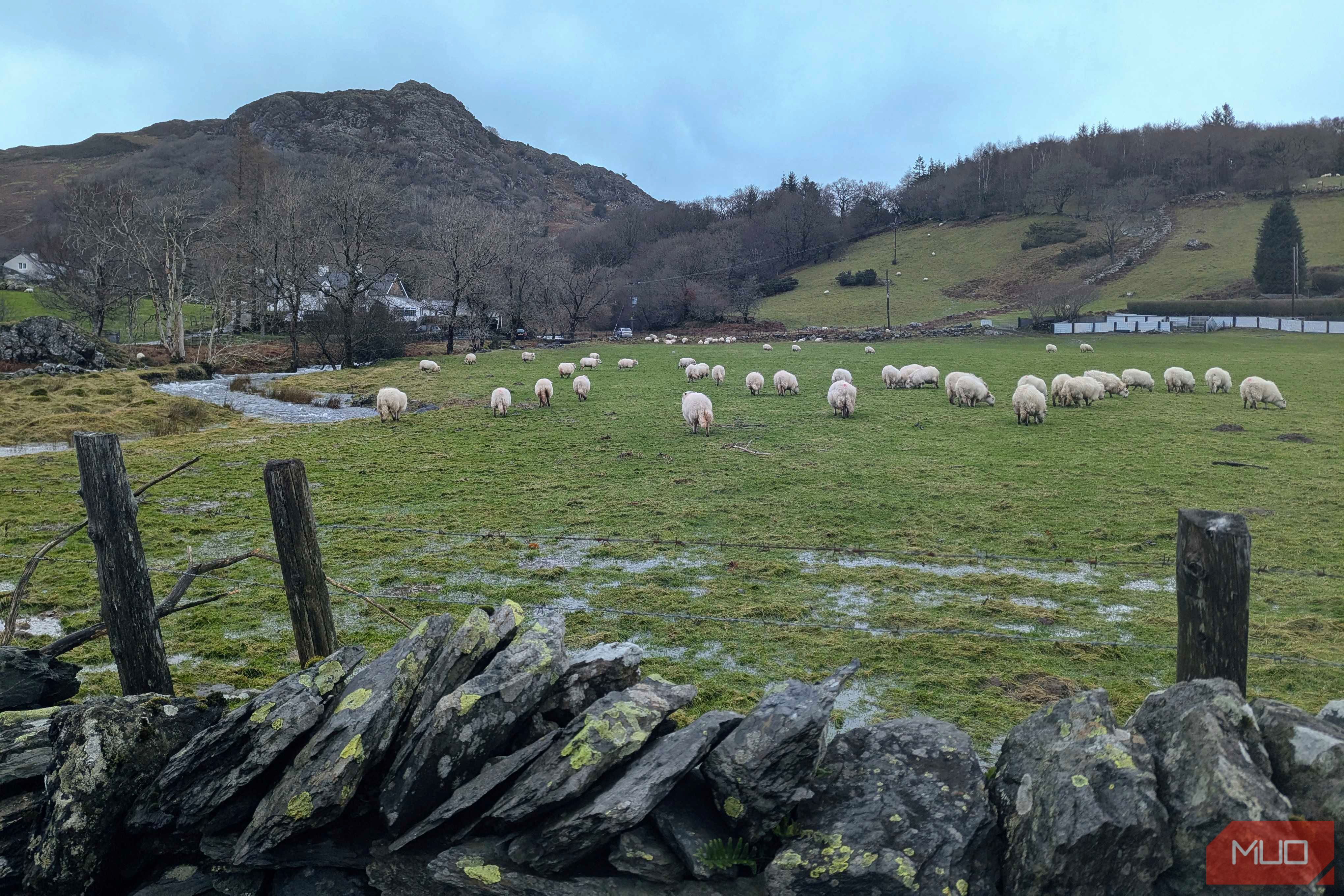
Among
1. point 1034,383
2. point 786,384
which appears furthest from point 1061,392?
point 786,384

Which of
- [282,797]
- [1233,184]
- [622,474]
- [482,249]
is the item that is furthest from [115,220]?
[1233,184]

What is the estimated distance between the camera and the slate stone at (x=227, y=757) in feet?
13.4

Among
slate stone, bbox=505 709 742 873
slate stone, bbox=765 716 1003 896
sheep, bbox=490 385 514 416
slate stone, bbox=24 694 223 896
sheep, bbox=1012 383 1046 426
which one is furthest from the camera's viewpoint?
sheep, bbox=490 385 514 416

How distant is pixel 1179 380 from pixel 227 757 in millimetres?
32502

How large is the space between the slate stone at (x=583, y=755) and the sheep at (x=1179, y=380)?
30915 mm

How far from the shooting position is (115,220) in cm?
5447

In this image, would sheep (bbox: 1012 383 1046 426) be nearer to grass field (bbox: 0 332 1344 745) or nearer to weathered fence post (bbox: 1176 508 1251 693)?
grass field (bbox: 0 332 1344 745)

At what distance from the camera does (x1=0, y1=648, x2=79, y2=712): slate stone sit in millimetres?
5059

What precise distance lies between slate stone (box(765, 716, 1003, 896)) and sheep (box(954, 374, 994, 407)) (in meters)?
23.3

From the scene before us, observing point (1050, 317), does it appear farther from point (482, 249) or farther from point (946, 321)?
point (482, 249)

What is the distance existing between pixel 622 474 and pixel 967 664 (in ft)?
32.5

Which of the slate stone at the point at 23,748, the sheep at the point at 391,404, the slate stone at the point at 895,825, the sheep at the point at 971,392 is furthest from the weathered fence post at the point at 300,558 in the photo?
the sheep at the point at 971,392

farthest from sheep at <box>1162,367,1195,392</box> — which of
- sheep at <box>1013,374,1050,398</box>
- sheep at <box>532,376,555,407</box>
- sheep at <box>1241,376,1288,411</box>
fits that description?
sheep at <box>532,376,555,407</box>

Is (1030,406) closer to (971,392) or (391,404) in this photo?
(971,392)
